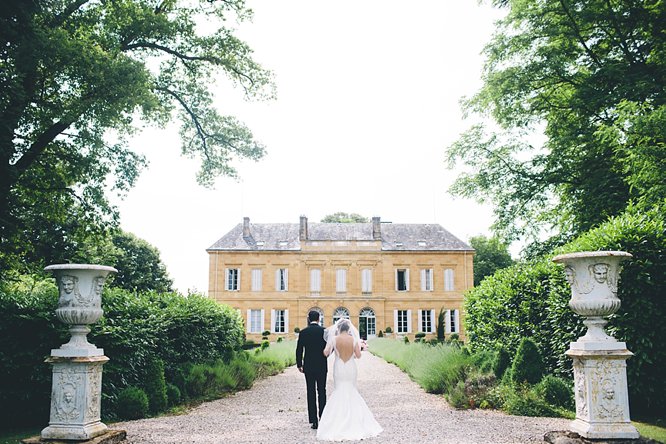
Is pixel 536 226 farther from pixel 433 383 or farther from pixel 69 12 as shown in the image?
pixel 69 12

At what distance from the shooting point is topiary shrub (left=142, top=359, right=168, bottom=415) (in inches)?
308

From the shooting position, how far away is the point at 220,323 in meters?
13.2

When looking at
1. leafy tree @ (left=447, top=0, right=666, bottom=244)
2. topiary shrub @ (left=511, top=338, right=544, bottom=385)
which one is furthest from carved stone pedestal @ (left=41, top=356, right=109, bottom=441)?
leafy tree @ (left=447, top=0, right=666, bottom=244)

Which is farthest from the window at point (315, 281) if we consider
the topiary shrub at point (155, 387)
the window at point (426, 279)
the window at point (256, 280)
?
the topiary shrub at point (155, 387)

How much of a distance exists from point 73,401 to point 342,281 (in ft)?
100

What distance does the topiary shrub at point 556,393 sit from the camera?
7.37m

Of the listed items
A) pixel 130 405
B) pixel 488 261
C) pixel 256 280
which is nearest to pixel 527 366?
pixel 130 405

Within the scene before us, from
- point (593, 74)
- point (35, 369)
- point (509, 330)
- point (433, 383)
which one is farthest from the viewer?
point (593, 74)

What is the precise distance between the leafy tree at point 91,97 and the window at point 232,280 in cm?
2117

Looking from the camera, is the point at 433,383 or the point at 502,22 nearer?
the point at 433,383

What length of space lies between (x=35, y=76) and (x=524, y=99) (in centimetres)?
1161

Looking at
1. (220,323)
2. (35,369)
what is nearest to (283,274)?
(220,323)

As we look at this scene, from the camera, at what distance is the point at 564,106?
43.1 ft

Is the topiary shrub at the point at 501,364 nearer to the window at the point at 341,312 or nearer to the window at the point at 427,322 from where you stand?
the window at the point at 341,312
